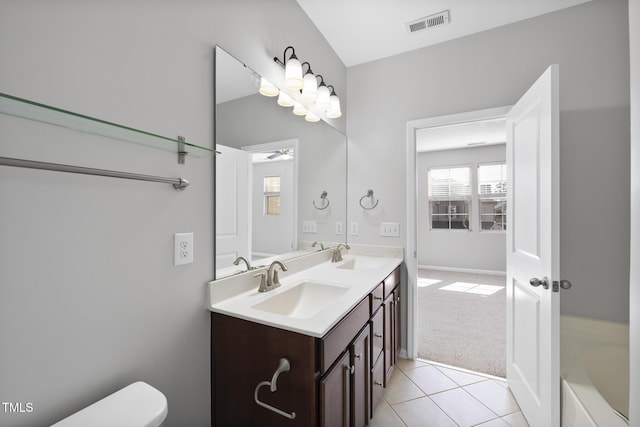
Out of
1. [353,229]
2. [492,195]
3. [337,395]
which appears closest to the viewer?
[337,395]

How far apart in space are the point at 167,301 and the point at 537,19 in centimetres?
290

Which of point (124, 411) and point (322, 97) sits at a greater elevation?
point (322, 97)

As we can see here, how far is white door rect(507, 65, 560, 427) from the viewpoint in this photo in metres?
1.38

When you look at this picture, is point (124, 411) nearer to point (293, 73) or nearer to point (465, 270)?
point (293, 73)

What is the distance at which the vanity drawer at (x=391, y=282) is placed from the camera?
182cm

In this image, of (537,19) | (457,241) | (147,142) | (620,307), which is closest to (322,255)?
(147,142)

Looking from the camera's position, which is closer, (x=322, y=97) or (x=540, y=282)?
(x=540, y=282)

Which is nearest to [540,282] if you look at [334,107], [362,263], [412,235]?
[412,235]

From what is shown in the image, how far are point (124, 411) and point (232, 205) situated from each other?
0.85m

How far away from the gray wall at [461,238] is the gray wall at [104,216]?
5.34m

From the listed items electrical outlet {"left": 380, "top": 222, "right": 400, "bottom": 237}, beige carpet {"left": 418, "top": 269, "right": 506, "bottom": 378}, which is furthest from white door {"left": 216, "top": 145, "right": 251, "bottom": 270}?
beige carpet {"left": 418, "top": 269, "right": 506, "bottom": 378}

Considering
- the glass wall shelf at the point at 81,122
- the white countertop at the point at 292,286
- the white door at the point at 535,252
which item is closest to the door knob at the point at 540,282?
the white door at the point at 535,252

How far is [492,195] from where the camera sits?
5324 mm

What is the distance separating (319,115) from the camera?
6.91ft
